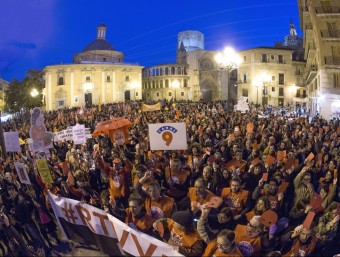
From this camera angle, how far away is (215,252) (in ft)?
14.3

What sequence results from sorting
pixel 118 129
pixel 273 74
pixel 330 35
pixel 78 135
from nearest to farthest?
pixel 118 129 < pixel 78 135 < pixel 330 35 < pixel 273 74

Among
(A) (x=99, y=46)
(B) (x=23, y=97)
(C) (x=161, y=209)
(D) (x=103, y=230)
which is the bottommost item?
(D) (x=103, y=230)

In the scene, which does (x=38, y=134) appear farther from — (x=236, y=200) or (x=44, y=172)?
Answer: (x=236, y=200)

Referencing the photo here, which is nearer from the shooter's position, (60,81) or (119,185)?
(119,185)

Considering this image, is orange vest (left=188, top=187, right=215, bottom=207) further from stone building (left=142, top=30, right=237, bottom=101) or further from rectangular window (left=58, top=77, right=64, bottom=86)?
stone building (left=142, top=30, right=237, bottom=101)

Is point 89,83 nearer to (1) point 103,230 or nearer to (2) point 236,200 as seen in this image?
(1) point 103,230

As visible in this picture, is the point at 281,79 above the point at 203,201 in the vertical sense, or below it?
above

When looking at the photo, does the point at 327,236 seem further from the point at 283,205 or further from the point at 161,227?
the point at 161,227

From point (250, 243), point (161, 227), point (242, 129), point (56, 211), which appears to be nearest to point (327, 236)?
point (250, 243)

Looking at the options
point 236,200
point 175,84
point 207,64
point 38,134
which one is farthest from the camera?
point 207,64

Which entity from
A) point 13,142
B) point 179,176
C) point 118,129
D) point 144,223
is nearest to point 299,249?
point 144,223

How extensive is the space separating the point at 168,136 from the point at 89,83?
2176 inches

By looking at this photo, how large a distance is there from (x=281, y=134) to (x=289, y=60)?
50919 millimetres

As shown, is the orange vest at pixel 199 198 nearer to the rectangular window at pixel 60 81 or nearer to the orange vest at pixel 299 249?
the orange vest at pixel 299 249
